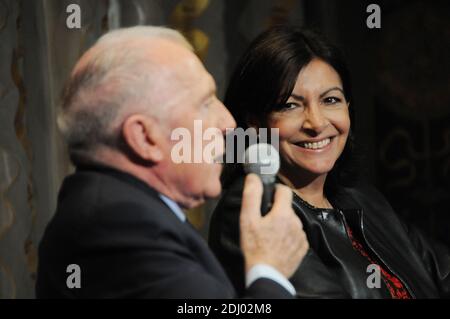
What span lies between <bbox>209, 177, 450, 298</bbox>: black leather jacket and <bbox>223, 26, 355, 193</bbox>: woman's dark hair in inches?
6.2

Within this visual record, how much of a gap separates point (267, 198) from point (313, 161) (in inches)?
16.9

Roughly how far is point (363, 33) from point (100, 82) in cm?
153

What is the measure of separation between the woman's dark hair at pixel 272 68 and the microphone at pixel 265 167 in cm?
35

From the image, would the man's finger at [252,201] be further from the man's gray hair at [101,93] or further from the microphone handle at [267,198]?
the man's gray hair at [101,93]

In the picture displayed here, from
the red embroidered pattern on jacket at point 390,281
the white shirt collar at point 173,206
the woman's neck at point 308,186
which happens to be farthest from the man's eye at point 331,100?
the white shirt collar at point 173,206

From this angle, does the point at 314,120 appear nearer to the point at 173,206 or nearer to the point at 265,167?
the point at 265,167

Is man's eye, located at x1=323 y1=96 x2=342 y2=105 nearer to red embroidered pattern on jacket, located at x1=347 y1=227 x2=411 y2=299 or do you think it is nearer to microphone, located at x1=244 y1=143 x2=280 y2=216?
red embroidered pattern on jacket, located at x1=347 y1=227 x2=411 y2=299

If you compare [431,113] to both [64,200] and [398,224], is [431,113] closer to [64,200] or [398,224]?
[398,224]

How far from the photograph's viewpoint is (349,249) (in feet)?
5.06

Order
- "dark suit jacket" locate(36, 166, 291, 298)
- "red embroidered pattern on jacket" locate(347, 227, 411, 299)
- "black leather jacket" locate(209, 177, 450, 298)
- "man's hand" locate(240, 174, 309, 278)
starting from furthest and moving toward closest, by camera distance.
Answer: "red embroidered pattern on jacket" locate(347, 227, 411, 299) → "black leather jacket" locate(209, 177, 450, 298) → "man's hand" locate(240, 174, 309, 278) → "dark suit jacket" locate(36, 166, 291, 298)

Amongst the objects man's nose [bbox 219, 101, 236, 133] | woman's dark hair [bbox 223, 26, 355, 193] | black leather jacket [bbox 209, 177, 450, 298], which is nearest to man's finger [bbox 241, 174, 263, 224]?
man's nose [bbox 219, 101, 236, 133]

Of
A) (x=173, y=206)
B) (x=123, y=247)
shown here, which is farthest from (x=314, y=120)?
(x=123, y=247)

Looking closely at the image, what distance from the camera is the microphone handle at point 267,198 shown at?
1172 millimetres

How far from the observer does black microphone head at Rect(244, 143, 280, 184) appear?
3.89 feet
